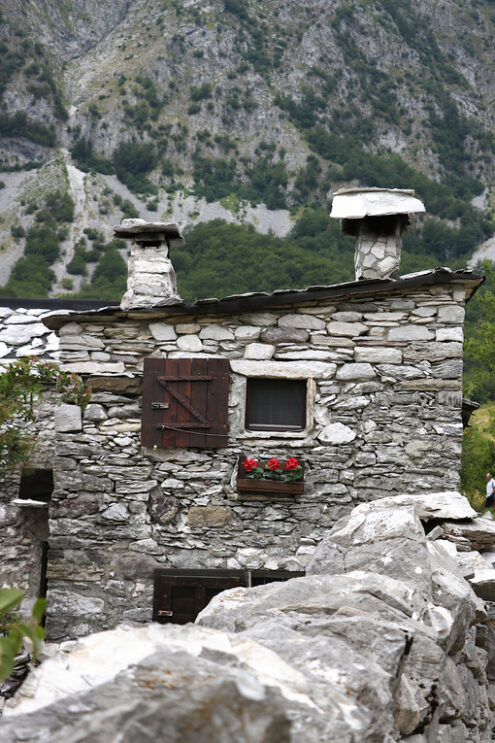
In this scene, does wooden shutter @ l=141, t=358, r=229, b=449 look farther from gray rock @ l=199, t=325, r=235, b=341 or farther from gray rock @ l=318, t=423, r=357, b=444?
gray rock @ l=318, t=423, r=357, b=444

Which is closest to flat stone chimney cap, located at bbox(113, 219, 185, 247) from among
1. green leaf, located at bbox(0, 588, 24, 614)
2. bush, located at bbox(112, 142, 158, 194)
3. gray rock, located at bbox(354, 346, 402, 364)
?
gray rock, located at bbox(354, 346, 402, 364)

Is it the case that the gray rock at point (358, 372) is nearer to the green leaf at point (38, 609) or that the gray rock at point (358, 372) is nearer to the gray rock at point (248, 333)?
the gray rock at point (248, 333)

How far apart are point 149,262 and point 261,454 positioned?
2.85 meters

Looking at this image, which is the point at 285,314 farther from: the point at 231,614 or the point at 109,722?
the point at 109,722

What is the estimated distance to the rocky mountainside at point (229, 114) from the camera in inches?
2339

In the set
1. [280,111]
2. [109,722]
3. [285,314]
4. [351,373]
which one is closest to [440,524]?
[351,373]

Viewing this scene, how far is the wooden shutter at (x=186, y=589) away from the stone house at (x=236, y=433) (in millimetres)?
14

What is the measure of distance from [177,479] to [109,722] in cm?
608

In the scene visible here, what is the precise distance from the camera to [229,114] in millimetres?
71812

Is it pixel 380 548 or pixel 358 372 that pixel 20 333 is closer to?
pixel 358 372

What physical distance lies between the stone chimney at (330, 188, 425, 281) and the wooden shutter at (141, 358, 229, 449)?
218 cm

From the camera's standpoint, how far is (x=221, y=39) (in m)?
76.1

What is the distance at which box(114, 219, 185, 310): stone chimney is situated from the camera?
8.80 metres

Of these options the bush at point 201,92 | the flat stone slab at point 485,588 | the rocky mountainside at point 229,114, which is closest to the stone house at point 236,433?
the flat stone slab at point 485,588
